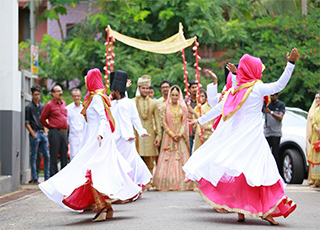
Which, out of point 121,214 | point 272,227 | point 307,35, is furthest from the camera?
point 307,35

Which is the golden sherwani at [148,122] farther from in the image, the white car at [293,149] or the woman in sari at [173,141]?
the white car at [293,149]

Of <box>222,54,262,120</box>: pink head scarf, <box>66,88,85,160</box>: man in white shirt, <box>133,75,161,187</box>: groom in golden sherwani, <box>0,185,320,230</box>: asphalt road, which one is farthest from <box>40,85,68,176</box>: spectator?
<box>222,54,262,120</box>: pink head scarf

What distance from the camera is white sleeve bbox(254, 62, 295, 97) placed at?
8.16 meters

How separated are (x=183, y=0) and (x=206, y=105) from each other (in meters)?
9.70

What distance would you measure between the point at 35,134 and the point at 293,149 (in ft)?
19.0

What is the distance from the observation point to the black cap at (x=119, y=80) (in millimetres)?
11317

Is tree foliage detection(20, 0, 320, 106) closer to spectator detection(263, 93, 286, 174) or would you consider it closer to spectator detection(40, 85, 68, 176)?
spectator detection(263, 93, 286, 174)

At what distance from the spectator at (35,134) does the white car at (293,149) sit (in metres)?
5.30

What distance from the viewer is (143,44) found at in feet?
47.6

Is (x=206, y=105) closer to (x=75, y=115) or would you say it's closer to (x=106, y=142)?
(x=75, y=115)

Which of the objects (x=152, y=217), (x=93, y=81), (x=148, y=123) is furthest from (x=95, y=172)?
(x=148, y=123)

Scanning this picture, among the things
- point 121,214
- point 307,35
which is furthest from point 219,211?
point 307,35

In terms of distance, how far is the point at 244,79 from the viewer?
8.90 metres

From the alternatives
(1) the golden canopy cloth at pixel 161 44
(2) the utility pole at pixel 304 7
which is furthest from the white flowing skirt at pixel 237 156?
(2) the utility pole at pixel 304 7
